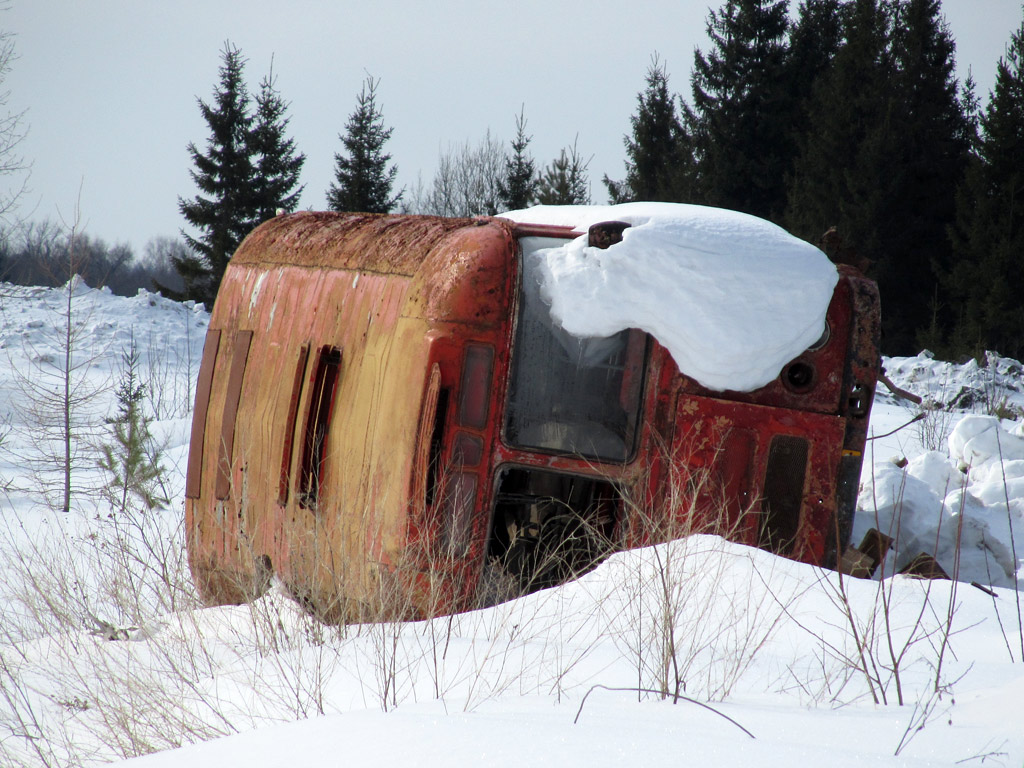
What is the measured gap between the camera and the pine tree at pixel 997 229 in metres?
19.5

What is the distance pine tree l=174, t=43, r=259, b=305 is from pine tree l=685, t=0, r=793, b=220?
13093 mm

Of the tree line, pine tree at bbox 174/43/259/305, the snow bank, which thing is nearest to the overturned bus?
the snow bank

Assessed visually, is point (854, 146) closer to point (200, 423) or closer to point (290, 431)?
point (200, 423)

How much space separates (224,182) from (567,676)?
83.2 feet

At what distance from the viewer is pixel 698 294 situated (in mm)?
4031

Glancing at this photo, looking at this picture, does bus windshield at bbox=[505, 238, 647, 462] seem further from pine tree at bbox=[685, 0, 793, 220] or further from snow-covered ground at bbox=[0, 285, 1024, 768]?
pine tree at bbox=[685, 0, 793, 220]

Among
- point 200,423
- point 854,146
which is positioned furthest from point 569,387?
point 854,146

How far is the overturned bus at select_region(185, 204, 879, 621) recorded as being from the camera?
391 cm

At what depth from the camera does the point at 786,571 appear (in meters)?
3.79

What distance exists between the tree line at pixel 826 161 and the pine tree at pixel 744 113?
A: 0.04 m

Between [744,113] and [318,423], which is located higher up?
[744,113]

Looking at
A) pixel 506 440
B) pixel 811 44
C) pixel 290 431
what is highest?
pixel 811 44

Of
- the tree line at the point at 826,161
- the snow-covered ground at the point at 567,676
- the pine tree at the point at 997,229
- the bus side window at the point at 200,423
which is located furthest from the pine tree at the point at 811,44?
the snow-covered ground at the point at 567,676

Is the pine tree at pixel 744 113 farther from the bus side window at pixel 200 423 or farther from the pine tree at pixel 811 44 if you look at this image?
the bus side window at pixel 200 423
